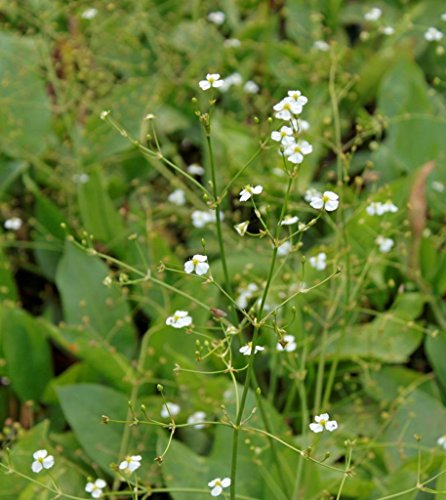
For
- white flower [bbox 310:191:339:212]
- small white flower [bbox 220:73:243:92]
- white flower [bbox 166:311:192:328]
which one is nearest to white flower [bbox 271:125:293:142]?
white flower [bbox 310:191:339:212]

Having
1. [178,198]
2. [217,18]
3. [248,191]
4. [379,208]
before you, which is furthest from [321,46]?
[248,191]

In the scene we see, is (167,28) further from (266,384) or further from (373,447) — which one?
(373,447)

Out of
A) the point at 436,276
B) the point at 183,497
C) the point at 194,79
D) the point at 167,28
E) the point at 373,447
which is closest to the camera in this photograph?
the point at 183,497

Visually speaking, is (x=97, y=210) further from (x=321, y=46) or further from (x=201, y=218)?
(x=321, y=46)

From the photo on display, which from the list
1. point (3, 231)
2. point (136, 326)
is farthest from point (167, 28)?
point (136, 326)

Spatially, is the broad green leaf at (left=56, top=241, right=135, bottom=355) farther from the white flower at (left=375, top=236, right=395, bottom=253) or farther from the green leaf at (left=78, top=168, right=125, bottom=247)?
the white flower at (left=375, top=236, right=395, bottom=253)

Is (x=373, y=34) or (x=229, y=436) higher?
(x=373, y=34)
